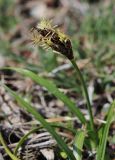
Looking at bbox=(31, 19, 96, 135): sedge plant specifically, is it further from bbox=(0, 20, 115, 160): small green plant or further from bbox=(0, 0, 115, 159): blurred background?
bbox=(0, 0, 115, 159): blurred background

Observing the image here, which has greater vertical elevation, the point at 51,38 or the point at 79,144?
the point at 51,38

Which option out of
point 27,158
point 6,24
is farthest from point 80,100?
point 6,24

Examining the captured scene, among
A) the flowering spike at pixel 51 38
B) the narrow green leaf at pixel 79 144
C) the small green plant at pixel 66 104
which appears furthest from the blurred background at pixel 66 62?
the flowering spike at pixel 51 38

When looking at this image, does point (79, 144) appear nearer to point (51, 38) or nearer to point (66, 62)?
point (51, 38)

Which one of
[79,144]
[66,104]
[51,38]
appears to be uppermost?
[51,38]

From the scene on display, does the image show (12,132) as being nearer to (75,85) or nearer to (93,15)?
(75,85)

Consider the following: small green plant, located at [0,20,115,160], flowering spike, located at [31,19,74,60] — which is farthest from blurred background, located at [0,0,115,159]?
flowering spike, located at [31,19,74,60]

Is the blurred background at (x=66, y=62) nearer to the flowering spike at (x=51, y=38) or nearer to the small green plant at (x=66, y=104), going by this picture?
the small green plant at (x=66, y=104)

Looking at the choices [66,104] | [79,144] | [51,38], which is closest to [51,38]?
[51,38]
